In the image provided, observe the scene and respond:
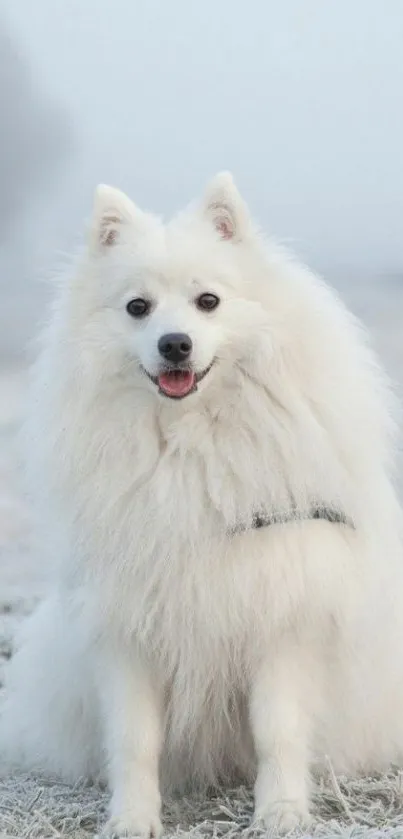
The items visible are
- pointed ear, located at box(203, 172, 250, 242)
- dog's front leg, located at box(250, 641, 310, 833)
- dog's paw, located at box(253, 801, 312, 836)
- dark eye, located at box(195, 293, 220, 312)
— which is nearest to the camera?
dog's paw, located at box(253, 801, 312, 836)

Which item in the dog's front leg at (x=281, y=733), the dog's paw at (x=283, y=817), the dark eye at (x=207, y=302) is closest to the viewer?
the dog's paw at (x=283, y=817)

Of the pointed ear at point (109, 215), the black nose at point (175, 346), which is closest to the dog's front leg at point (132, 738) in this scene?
the black nose at point (175, 346)

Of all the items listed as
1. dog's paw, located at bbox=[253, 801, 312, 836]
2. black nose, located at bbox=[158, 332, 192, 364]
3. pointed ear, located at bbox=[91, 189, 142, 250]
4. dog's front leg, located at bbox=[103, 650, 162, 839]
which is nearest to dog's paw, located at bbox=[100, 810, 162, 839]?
dog's front leg, located at bbox=[103, 650, 162, 839]

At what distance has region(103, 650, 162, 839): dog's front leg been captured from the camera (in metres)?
3.66

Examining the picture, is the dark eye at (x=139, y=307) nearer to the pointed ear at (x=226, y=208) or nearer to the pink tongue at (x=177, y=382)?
the pink tongue at (x=177, y=382)

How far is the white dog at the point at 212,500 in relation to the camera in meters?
3.66

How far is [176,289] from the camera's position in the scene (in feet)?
12.3

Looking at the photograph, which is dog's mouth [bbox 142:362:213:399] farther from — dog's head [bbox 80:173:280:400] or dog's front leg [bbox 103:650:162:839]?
dog's front leg [bbox 103:650:162:839]

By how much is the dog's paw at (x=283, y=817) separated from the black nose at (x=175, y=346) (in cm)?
153

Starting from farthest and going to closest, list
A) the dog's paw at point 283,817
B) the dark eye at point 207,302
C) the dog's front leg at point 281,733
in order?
the dark eye at point 207,302 → the dog's front leg at point 281,733 → the dog's paw at point 283,817

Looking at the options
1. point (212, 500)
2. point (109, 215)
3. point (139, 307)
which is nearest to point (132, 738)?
point (212, 500)

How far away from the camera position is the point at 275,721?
3.64 m

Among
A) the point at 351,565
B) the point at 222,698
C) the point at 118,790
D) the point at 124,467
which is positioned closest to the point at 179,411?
the point at 124,467

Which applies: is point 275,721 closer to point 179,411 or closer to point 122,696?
point 122,696
